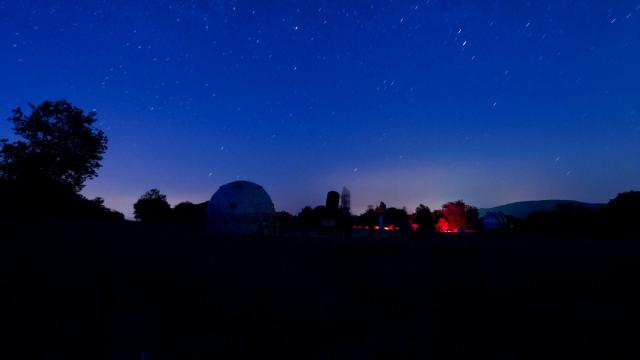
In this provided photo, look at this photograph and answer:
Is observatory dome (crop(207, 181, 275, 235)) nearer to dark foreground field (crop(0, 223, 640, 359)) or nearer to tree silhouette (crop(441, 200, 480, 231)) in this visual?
dark foreground field (crop(0, 223, 640, 359))

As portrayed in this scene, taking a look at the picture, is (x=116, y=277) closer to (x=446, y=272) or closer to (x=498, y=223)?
(x=446, y=272)

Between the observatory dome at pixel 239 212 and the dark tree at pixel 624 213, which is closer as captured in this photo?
the observatory dome at pixel 239 212

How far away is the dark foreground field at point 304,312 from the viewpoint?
4543 millimetres

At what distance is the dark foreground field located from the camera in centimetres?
454

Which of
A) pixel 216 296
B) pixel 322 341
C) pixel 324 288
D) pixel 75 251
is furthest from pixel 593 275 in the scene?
pixel 75 251

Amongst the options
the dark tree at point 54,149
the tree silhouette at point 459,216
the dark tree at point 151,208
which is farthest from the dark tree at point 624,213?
the dark tree at point 151,208

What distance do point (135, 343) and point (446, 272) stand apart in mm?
9201

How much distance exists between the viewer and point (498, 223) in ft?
210

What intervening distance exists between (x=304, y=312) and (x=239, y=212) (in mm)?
32517

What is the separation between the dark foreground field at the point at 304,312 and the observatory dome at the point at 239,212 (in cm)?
2647

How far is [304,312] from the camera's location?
6.20 meters

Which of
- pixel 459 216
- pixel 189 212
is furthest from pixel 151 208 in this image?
pixel 459 216

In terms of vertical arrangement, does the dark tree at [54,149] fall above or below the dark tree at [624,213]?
above

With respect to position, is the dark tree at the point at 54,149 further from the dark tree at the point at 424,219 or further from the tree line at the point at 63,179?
the dark tree at the point at 424,219
